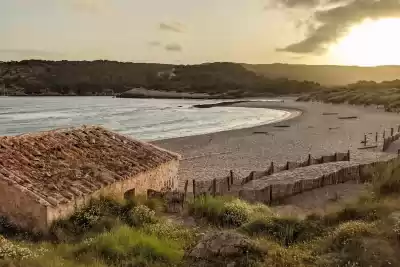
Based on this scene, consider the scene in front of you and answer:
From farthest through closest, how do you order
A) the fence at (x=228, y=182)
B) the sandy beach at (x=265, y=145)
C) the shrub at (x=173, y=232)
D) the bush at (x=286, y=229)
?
1. the sandy beach at (x=265, y=145)
2. the fence at (x=228, y=182)
3. the shrub at (x=173, y=232)
4. the bush at (x=286, y=229)

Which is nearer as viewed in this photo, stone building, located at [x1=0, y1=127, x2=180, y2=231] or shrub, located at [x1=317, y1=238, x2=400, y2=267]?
shrub, located at [x1=317, y1=238, x2=400, y2=267]

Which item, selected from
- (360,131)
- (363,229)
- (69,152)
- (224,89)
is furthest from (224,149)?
(224,89)

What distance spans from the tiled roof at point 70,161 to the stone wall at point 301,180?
10.6ft

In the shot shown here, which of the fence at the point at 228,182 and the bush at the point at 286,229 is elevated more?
the bush at the point at 286,229

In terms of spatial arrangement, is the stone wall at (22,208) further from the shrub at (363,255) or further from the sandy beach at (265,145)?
the sandy beach at (265,145)

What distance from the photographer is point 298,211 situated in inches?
490

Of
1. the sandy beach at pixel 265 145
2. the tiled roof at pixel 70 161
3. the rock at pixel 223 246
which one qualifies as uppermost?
the tiled roof at pixel 70 161

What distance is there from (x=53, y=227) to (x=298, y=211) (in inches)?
244

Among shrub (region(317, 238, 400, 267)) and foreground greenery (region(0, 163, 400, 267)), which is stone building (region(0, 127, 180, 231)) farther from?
shrub (region(317, 238, 400, 267))

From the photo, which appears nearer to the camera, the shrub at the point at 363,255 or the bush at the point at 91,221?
the shrub at the point at 363,255

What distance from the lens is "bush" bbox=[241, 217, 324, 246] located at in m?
8.45

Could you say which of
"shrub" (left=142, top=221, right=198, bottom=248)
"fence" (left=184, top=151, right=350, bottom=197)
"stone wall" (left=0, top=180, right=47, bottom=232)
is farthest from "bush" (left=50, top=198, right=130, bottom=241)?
"fence" (left=184, top=151, right=350, bottom=197)

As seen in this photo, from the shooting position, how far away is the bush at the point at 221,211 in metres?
10.7

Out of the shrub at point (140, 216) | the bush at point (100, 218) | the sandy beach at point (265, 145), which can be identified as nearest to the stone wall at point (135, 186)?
the bush at point (100, 218)
